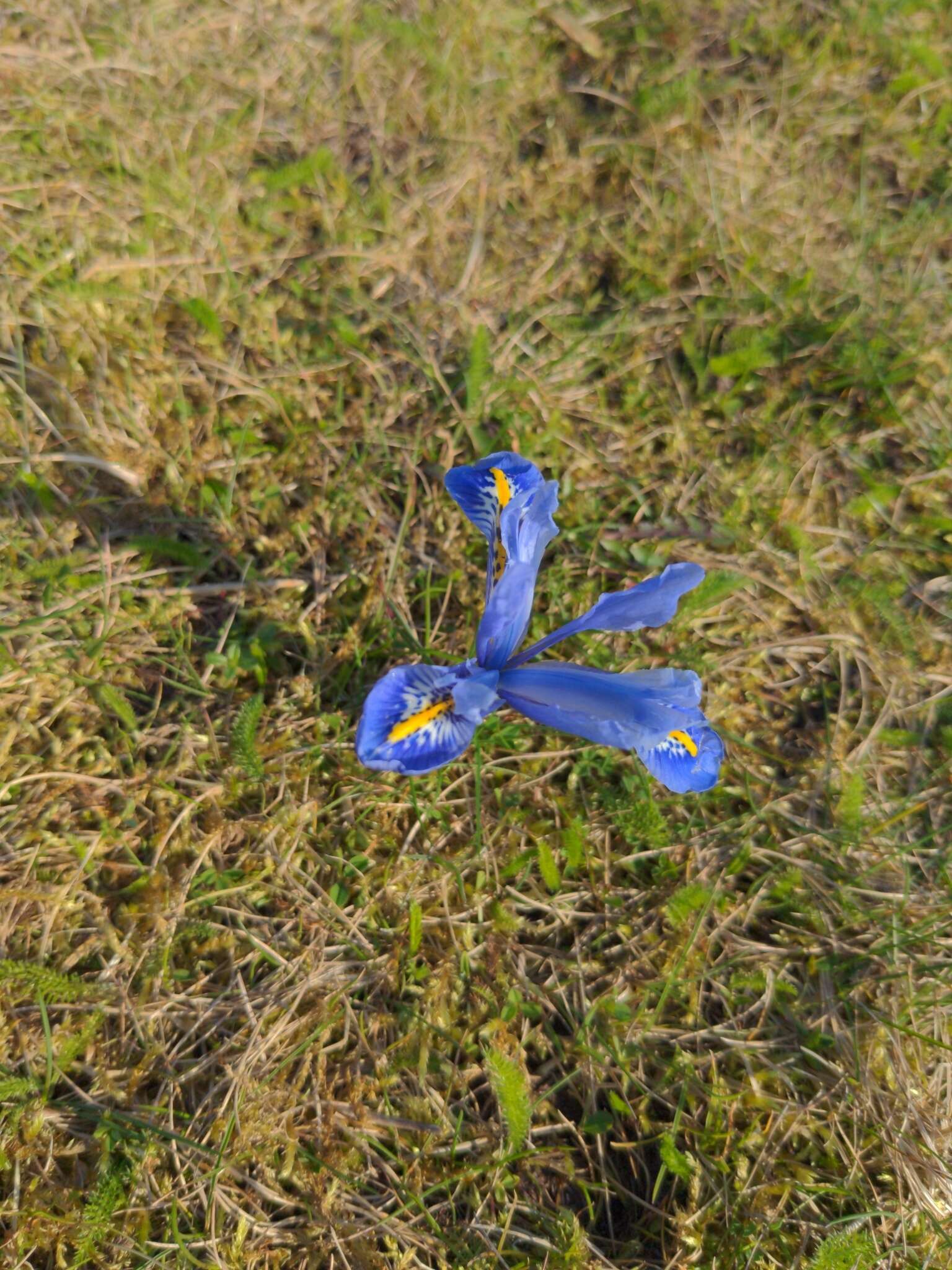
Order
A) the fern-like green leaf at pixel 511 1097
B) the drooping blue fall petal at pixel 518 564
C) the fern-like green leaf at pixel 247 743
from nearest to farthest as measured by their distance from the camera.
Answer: the drooping blue fall petal at pixel 518 564 < the fern-like green leaf at pixel 511 1097 < the fern-like green leaf at pixel 247 743

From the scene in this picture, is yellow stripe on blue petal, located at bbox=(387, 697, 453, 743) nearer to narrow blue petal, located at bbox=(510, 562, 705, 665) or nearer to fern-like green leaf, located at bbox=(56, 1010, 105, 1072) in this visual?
narrow blue petal, located at bbox=(510, 562, 705, 665)

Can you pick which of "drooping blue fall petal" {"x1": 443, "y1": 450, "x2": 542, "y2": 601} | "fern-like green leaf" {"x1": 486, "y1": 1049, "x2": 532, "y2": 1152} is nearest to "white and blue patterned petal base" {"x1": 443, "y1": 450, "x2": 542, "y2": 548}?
"drooping blue fall petal" {"x1": 443, "y1": 450, "x2": 542, "y2": 601}

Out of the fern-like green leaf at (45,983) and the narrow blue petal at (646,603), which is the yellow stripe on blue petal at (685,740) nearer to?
the narrow blue petal at (646,603)

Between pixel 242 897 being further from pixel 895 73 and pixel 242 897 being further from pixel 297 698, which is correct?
pixel 895 73

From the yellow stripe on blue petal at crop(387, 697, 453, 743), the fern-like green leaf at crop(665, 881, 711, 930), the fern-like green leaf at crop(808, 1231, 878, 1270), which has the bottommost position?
the fern-like green leaf at crop(808, 1231, 878, 1270)

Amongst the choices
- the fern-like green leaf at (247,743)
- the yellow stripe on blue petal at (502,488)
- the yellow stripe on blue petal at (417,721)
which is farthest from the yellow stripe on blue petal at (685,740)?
the fern-like green leaf at (247,743)

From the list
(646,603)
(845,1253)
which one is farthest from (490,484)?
(845,1253)

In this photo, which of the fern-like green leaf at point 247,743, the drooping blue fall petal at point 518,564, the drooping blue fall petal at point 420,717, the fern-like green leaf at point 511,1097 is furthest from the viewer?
the fern-like green leaf at point 247,743
